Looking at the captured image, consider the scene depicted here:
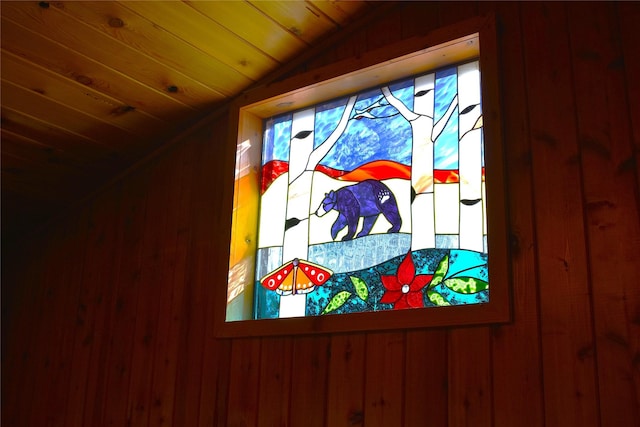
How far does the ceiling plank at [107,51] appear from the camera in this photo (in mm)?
2293

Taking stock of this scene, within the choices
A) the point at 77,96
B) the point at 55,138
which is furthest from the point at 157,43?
the point at 55,138

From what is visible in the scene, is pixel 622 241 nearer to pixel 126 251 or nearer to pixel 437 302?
pixel 437 302

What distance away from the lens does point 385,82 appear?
2.54 m

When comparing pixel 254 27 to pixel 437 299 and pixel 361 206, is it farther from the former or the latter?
pixel 437 299

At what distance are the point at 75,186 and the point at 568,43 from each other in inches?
88.6

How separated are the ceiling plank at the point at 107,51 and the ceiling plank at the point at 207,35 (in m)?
0.17

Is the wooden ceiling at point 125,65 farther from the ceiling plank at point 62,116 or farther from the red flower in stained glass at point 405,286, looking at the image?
the red flower in stained glass at point 405,286

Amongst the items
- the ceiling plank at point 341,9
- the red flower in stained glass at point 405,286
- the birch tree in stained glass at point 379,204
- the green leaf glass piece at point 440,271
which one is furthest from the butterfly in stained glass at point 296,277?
the ceiling plank at point 341,9

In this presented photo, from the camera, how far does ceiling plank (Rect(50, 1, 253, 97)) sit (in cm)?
232

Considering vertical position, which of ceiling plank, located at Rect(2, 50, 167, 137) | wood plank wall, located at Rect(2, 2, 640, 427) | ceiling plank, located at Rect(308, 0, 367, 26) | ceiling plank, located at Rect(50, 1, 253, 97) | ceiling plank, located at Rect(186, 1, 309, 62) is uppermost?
ceiling plank, located at Rect(308, 0, 367, 26)

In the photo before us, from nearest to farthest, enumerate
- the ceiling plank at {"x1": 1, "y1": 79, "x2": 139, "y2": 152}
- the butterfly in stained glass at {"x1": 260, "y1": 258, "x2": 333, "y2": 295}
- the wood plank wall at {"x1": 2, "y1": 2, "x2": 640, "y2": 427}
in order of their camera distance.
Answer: the wood plank wall at {"x1": 2, "y1": 2, "x2": 640, "y2": 427}
the butterfly in stained glass at {"x1": 260, "y1": 258, "x2": 333, "y2": 295}
the ceiling plank at {"x1": 1, "y1": 79, "x2": 139, "y2": 152}

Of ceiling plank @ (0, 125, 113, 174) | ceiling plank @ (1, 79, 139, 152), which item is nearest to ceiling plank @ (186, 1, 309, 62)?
ceiling plank @ (1, 79, 139, 152)

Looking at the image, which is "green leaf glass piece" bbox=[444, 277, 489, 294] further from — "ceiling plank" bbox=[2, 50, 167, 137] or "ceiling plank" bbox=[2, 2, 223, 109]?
"ceiling plank" bbox=[2, 50, 167, 137]

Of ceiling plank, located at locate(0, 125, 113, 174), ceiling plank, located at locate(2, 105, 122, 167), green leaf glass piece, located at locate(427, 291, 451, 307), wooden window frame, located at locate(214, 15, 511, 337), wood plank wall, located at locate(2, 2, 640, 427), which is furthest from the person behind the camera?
ceiling plank, located at locate(0, 125, 113, 174)
